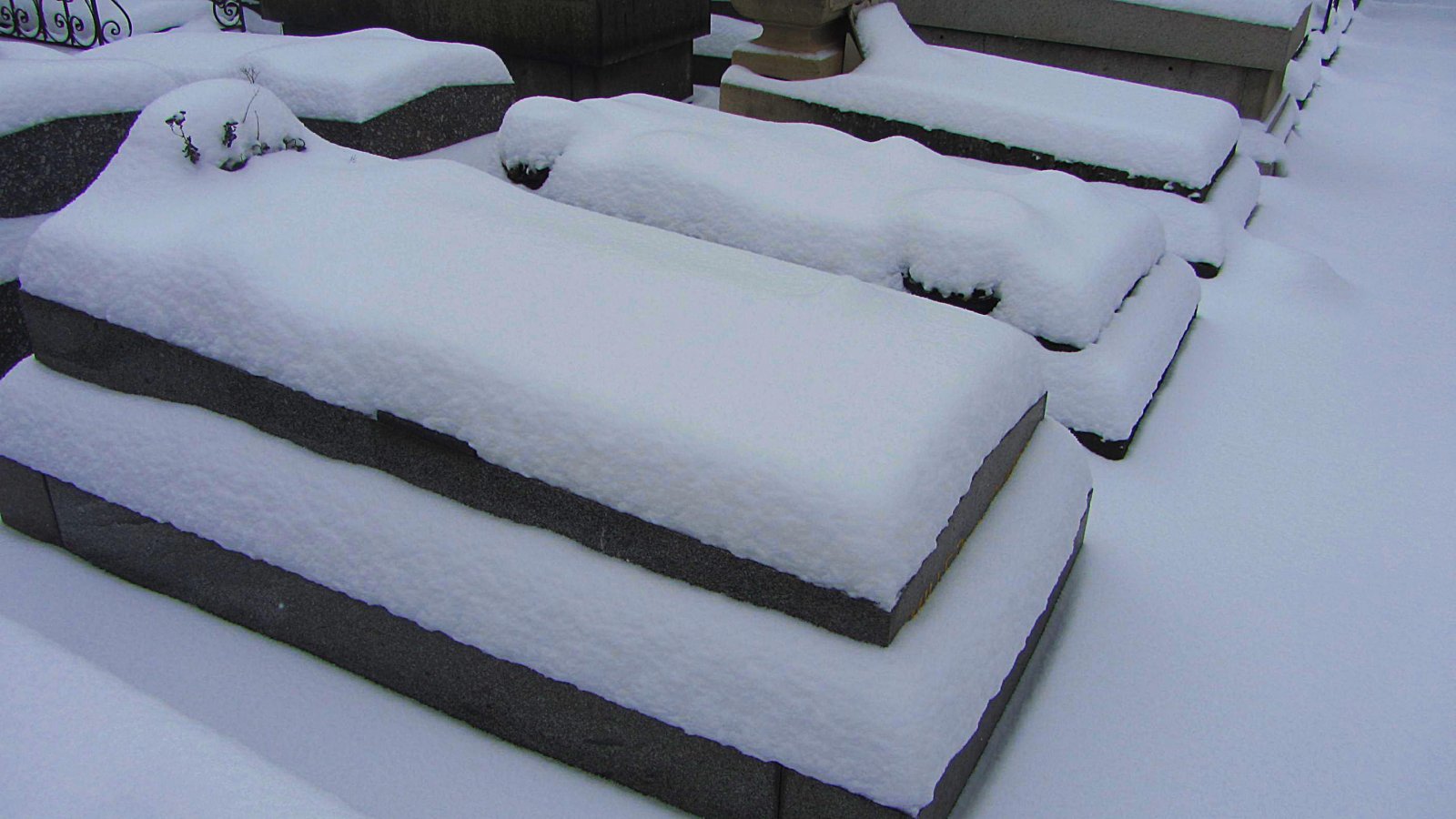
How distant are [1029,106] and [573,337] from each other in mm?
→ 4297

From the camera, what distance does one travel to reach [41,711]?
2.03 metres

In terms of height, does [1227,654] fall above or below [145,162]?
below

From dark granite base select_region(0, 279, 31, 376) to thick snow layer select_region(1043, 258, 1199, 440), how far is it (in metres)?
3.80

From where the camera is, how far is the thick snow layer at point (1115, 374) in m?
4.00

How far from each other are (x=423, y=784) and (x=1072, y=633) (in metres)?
1.83

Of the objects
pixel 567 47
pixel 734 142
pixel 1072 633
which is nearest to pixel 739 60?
pixel 567 47

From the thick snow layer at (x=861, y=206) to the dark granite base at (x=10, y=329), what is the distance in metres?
2.03

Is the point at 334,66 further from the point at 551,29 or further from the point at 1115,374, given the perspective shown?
the point at 1115,374

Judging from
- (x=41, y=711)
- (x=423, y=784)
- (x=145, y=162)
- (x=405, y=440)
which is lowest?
(x=423, y=784)

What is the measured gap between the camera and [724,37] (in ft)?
29.5

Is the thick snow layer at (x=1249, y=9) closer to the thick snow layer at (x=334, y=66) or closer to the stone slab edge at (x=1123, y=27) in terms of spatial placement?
the stone slab edge at (x=1123, y=27)

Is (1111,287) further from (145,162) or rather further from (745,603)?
(145,162)

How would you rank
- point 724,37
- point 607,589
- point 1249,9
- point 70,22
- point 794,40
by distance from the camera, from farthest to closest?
point 724,37
point 70,22
point 1249,9
point 794,40
point 607,589

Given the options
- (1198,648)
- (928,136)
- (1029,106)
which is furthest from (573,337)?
(1029,106)
